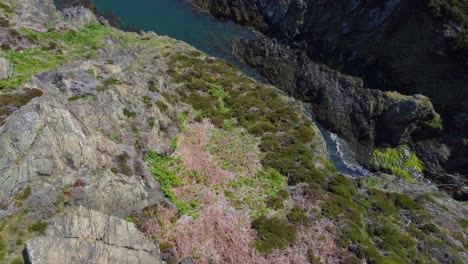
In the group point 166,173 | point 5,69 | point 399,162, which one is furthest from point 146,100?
point 399,162

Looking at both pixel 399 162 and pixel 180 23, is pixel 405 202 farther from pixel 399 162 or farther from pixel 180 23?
pixel 180 23

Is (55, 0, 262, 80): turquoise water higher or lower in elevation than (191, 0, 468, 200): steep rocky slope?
lower

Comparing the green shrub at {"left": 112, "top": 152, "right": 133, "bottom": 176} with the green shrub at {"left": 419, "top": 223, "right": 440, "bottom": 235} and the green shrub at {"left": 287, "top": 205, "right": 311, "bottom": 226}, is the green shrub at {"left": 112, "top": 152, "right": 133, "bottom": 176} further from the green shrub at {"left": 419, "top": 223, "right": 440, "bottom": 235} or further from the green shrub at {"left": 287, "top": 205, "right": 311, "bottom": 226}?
the green shrub at {"left": 419, "top": 223, "right": 440, "bottom": 235}

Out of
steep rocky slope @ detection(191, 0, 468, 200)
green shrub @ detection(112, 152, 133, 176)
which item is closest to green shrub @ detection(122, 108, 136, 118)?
green shrub @ detection(112, 152, 133, 176)

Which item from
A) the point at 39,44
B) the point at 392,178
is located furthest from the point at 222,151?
the point at 39,44

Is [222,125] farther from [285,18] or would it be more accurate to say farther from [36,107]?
[285,18]
